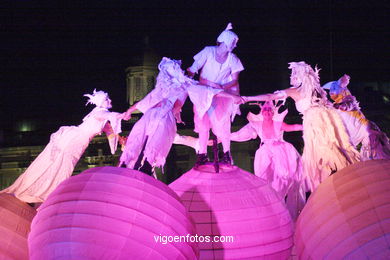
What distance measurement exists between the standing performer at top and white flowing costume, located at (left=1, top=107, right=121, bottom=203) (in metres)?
1.35

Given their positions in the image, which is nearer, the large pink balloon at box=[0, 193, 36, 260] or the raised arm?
the large pink balloon at box=[0, 193, 36, 260]

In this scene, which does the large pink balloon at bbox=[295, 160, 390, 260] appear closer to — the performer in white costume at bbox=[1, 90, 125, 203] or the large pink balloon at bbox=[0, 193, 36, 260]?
the large pink balloon at bbox=[0, 193, 36, 260]

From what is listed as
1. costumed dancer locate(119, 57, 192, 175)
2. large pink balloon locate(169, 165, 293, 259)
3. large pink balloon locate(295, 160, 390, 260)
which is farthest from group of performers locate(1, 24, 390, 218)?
large pink balloon locate(295, 160, 390, 260)

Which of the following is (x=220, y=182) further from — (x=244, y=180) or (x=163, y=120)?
(x=163, y=120)

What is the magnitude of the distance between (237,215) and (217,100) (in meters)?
1.45

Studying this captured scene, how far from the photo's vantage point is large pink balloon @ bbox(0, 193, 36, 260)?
3178mm

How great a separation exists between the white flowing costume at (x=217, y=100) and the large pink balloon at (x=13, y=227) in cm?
182

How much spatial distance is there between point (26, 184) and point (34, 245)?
7.70 feet

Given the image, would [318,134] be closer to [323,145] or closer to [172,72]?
[323,145]

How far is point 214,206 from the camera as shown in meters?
3.35

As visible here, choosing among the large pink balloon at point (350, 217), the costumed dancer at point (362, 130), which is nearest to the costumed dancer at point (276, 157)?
the costumed dancer at point (362, 130)

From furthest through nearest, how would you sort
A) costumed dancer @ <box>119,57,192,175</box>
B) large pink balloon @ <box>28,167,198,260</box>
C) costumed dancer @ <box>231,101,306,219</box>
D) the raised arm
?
costumed dancer @ <box>231,101,306,219</box> < the raised arm < costumed dancer @ <box>119,57,192,175</box> < large pink balloon @ <box>28,167,198,260</box>

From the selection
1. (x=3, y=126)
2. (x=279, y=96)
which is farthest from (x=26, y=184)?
(x=3, y=126)

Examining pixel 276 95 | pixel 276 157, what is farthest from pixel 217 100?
pixel 276 157
